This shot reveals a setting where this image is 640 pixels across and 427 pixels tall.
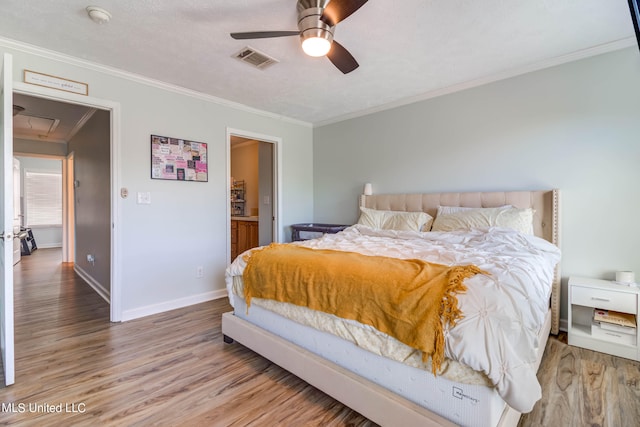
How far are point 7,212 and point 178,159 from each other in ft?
5.47

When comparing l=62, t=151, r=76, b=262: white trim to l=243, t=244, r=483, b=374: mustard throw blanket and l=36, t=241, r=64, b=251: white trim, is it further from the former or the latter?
l=243, t=244, r=483, b=374: mustard throw blanket

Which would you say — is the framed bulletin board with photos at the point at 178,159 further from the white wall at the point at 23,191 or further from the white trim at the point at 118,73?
the white wall at the point at 23,191

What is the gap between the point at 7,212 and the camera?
1813 millimetres

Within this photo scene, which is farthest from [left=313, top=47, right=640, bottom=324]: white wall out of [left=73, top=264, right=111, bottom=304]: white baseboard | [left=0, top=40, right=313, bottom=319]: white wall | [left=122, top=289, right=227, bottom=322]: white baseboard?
[left=73, top=264, right=111, bottom=304]: white baseboard

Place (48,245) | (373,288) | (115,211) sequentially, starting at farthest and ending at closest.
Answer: (48,245)
(115,211)
(373,288)

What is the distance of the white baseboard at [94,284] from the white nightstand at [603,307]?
15.5 ft

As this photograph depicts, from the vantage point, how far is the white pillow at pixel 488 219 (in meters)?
2.58

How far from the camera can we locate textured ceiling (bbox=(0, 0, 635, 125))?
198 cm

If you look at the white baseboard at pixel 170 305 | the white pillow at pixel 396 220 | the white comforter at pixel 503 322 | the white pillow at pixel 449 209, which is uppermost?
the white pillow at pixel 449 209

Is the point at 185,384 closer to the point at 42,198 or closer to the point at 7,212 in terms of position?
the point at 7,212

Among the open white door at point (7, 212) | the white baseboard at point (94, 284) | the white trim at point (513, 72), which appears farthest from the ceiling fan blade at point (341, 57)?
the white baseboard at point (94, 284)

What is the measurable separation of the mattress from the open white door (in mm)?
1724

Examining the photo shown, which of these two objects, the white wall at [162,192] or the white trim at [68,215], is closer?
the white wall at [162,192]

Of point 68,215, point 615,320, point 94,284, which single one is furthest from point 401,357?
point 68,215
